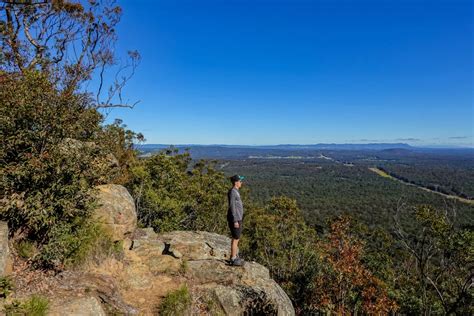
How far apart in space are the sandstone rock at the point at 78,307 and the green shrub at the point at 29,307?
170 mm

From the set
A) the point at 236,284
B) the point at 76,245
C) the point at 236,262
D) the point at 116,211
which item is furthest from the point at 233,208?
the point at 116,211

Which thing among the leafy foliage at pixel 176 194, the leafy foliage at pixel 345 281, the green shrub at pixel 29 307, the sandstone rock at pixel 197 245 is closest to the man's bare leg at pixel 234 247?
the sandstone rock at pixel 197 245

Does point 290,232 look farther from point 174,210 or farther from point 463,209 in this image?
point 463,209

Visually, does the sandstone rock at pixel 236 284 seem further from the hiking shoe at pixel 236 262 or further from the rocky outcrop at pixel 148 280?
the hiking shoe at pixel 236 262

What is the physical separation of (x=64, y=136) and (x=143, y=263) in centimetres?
426

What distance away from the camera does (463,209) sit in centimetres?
7519

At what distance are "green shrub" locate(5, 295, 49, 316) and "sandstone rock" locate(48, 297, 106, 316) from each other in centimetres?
17

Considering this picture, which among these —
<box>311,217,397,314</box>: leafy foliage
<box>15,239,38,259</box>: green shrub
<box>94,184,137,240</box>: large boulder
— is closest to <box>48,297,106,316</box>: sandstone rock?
<box>15,239,38,259</box>: green shrub

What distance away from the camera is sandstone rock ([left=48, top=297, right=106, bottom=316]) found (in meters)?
4.94

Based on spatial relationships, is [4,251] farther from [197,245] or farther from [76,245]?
[197,245]

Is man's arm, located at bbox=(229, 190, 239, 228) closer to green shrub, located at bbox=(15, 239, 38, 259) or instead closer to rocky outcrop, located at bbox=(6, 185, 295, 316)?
rocky outcrop, located at bbox=(6, 185, 295, 316)

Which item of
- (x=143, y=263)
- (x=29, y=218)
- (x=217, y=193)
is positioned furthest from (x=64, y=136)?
(x=217, y=193)

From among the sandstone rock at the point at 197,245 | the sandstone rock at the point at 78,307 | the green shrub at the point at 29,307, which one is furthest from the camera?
the sandstone rock at the point at 197,245

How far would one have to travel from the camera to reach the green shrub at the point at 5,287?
4758 millimetres
